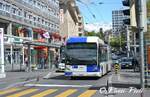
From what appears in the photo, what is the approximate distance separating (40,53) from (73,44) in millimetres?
35958

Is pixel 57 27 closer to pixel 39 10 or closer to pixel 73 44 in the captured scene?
pixel 39 10

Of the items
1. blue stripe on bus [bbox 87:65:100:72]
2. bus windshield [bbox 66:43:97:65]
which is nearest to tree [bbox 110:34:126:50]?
bus windshield [bbox 66:43:97:65]

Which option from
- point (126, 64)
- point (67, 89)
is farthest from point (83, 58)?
point (126, 64)

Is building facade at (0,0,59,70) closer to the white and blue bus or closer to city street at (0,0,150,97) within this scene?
city street at (0,0,150,97)

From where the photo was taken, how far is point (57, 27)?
10388 centimetres

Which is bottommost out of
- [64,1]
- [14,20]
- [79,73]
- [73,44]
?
[79,73]

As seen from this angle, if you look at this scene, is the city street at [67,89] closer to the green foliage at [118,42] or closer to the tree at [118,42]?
the green foliage at [118,42]

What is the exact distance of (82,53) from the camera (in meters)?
32.0

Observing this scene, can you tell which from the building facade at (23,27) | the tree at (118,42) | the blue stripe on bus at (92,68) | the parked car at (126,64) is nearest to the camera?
the blue stripe on bus at (92,68)

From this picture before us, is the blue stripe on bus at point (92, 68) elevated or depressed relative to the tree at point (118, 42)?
depressed

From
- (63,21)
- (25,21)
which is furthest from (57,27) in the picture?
(25,21)

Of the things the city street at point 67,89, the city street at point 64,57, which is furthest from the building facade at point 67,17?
the city street at point 67,89

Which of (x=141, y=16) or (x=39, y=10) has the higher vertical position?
(x=39, y=10)

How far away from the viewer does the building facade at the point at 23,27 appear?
63.6 metres
